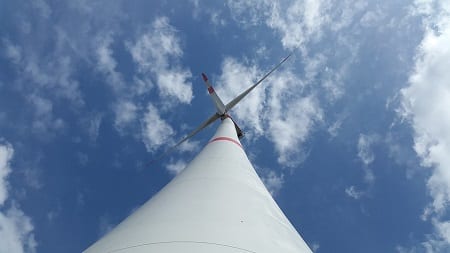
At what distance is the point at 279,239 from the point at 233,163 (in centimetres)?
549

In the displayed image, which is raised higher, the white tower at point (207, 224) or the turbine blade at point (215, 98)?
the turbine blade at point (215, 98)

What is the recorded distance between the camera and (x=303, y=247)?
6438 millimetres

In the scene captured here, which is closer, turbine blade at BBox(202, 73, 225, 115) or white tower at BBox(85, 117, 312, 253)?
white tower at BBox(85, 117, 312, 253)

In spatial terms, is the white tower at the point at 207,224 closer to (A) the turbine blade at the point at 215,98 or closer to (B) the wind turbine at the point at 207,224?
(B) the wind turbine at the point at 207,224

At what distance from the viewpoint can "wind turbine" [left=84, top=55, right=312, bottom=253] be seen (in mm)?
4906

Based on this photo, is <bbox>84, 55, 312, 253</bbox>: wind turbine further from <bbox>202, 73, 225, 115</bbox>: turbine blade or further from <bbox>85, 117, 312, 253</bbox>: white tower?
<bbox>202, 73, 225, 115</bbox>: turbine blade

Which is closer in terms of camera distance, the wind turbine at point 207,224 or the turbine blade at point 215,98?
the wind turbine at point 207,224

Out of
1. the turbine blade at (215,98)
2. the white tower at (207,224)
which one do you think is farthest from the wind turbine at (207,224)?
the turbine blade at (215,98)

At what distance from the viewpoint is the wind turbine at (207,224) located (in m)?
4.91

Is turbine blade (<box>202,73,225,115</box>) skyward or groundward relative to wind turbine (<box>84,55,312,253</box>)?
skyward

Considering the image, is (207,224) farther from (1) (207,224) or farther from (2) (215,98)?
(2) (215,98)

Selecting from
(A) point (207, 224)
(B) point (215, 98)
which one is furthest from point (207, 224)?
(B) point (215, 98)

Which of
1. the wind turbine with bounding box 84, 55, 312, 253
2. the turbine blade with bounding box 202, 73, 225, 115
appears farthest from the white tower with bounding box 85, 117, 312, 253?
the turbine blade with bounding box 202, 73, 225, 115

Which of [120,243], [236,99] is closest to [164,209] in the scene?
[120,243]
